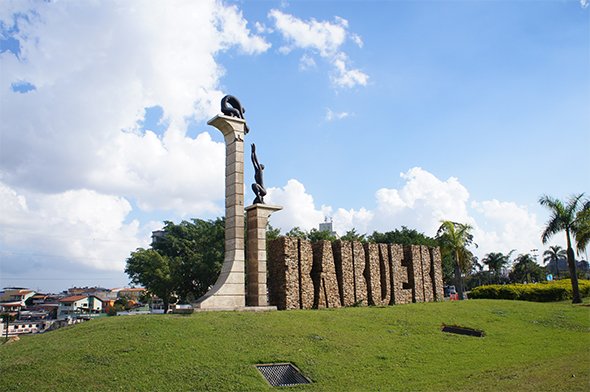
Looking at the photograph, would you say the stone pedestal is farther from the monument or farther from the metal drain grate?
the metal drain grate

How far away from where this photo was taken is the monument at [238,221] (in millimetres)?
17047

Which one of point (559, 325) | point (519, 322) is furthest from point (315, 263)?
point (559, 325)

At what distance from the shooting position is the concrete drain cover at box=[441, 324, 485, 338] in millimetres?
15852

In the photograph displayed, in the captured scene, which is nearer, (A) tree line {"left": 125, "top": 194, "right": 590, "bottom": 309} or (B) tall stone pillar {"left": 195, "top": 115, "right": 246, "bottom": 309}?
(B) tall stone pillar {"left": 195, "top": 115, "right": 246, "bottom": 309}

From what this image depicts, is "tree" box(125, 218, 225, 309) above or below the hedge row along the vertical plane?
above

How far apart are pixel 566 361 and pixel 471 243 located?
71.4ft

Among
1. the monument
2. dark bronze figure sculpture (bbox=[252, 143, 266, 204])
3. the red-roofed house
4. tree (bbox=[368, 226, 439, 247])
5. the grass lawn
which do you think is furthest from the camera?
the red-roofed house

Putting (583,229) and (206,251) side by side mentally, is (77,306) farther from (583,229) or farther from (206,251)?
(583,229)

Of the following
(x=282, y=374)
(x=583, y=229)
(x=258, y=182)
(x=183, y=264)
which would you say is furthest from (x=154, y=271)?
(x=583, y=229)

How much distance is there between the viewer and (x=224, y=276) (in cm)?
1700

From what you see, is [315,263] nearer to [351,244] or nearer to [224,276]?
[351,244]

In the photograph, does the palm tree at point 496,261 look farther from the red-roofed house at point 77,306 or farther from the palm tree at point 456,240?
the red-roofed house at point 77,306

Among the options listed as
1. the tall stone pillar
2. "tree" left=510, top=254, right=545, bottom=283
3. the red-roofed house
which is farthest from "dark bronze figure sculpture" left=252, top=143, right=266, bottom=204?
"tree" left=510, top=254, right=545, bottom=283

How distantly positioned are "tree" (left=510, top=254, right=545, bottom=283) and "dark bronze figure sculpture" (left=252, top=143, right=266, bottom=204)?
224 ft
